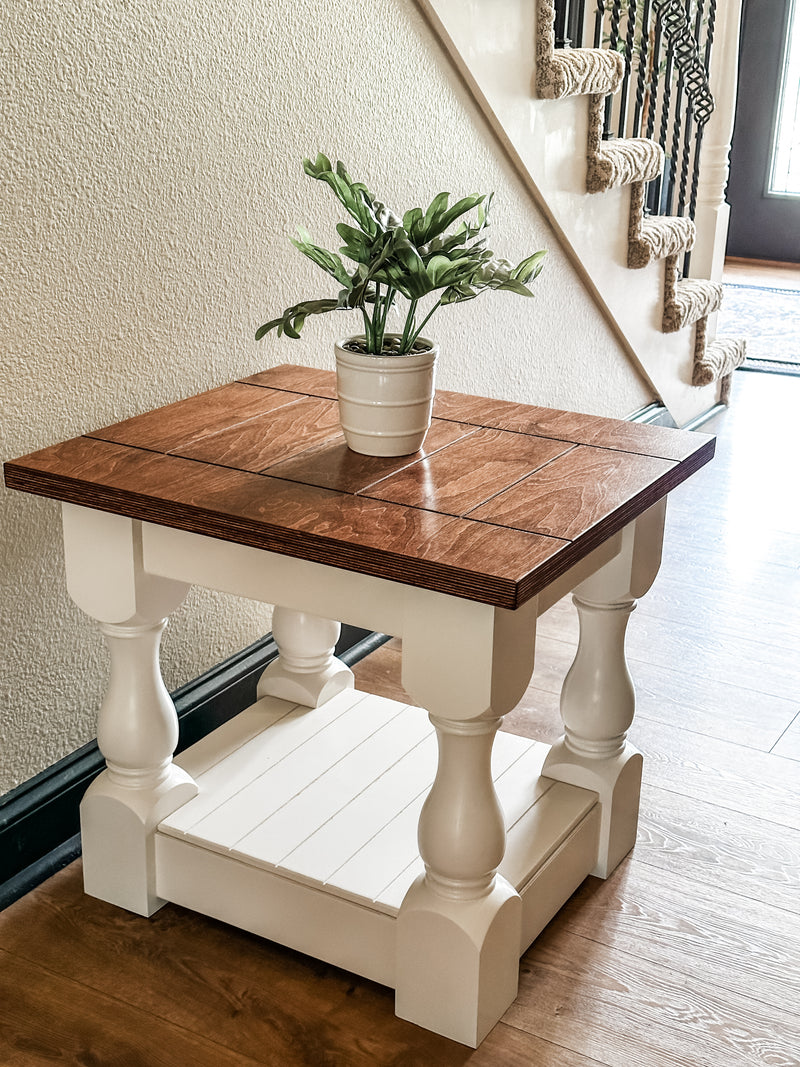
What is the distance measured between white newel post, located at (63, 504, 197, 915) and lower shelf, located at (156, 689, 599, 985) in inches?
1.4

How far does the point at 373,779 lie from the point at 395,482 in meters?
0.53

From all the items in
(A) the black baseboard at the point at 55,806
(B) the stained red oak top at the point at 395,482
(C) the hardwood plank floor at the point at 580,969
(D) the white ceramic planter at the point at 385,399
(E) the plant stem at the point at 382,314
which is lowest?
(C) the hardwood plank floor at the point at 580,969

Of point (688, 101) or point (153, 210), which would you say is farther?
point (688, 101)

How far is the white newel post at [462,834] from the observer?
50.9 inches

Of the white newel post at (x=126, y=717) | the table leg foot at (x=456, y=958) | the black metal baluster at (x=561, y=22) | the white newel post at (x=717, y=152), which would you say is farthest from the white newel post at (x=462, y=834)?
the white newel post at (x=717, y=152)

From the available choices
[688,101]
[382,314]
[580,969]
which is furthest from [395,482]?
[688,101]

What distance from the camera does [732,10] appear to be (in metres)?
3.57

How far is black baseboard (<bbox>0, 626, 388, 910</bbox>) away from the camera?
5.66ft

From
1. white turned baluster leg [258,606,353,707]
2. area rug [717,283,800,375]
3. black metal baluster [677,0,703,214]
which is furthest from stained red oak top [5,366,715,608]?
area rug [717,283,800,375]

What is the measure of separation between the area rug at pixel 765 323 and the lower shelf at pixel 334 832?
10.7ft

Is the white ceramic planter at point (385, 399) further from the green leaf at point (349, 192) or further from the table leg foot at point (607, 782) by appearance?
the table leg foot at point (607, 782)


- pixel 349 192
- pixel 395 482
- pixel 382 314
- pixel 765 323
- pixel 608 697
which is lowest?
pixel 765 323

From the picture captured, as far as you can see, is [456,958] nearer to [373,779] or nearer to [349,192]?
[373,779]

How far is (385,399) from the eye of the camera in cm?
147
